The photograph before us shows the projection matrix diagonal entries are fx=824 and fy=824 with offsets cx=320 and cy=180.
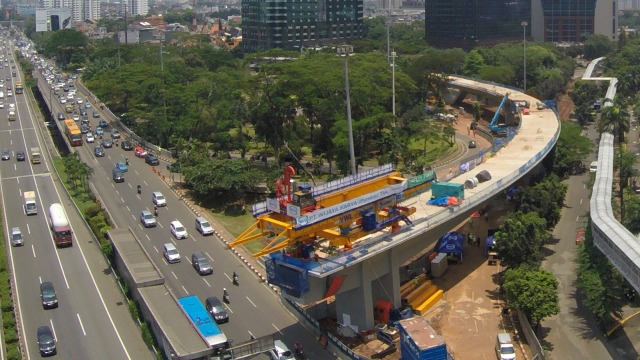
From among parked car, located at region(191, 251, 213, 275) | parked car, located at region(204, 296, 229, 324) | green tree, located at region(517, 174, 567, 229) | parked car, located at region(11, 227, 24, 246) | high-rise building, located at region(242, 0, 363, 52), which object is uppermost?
high-rise building, located at region(242, 0, 363, 52)

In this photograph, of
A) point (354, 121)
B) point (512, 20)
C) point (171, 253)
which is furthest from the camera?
point (512, 20)

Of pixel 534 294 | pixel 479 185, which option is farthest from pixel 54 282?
pixel 534 294

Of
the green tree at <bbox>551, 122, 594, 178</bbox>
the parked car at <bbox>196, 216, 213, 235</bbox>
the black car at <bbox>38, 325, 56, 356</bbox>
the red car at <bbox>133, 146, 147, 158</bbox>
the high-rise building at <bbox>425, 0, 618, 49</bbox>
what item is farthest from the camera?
the high-rise building at <bbox>425, 0, 618, 49</bbox>

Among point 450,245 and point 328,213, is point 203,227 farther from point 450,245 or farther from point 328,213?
point 328,213

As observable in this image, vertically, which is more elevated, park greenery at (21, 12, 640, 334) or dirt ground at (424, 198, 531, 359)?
park greenery at (21, 12, 640, 334)

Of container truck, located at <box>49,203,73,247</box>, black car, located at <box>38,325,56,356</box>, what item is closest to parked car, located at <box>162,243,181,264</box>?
container truck, located at <box>49,203,73,247</box>

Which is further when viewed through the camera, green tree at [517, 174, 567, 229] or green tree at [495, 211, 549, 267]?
green tree at [517, 174, 567, 229]

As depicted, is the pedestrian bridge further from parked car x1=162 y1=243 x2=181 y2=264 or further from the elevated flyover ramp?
parked car x1=162 y1=243 x2=181 y2=264
